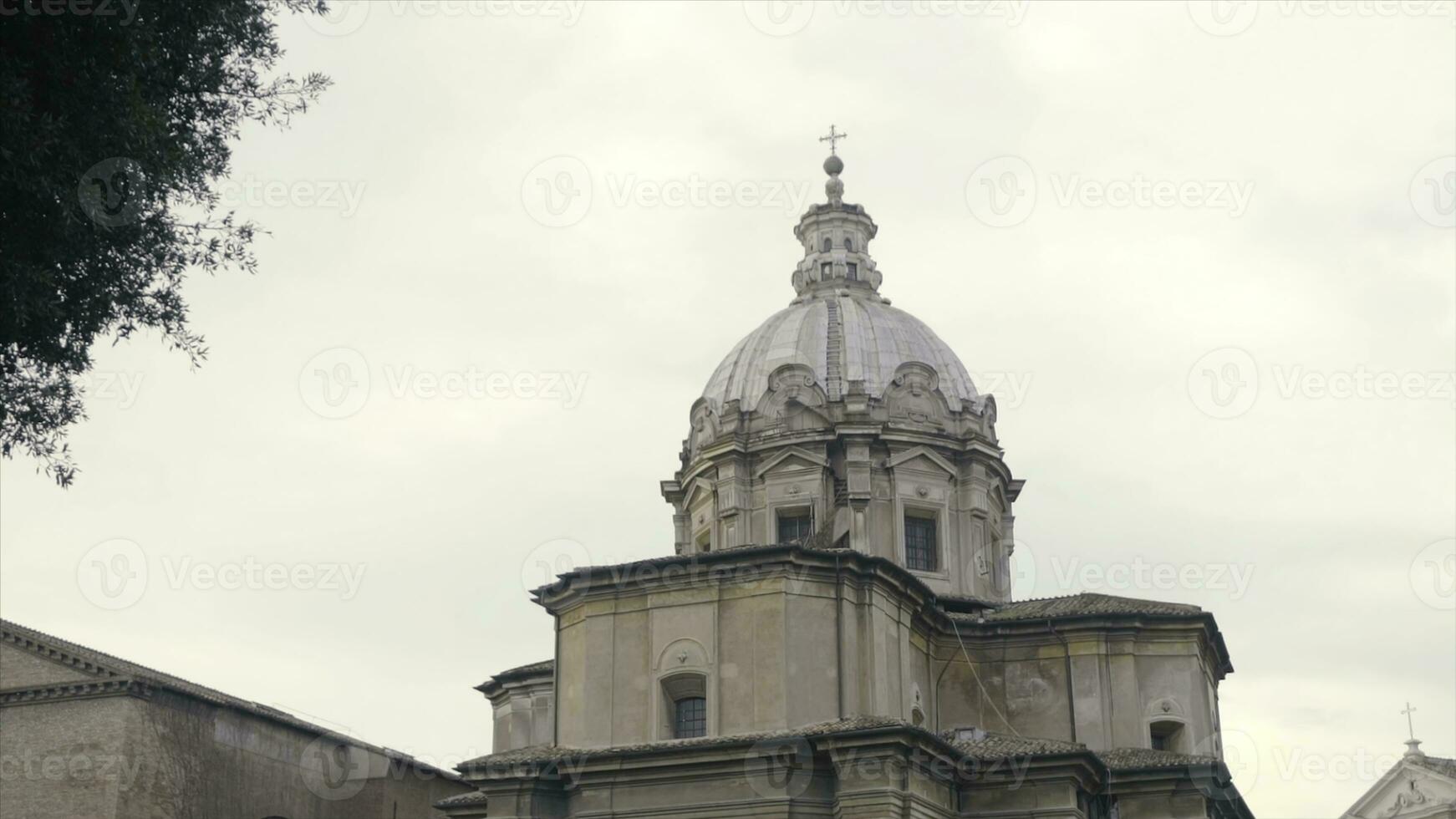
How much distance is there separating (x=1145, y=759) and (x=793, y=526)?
9.99m

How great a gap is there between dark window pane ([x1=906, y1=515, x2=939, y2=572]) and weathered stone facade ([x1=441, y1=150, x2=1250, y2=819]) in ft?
0.20

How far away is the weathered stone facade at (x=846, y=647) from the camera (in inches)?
1148

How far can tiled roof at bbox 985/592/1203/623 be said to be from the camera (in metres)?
34.6

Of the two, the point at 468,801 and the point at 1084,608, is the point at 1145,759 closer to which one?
the point at 1084,608

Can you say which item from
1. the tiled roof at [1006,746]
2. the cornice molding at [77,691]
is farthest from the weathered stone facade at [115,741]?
the tiled roof at [1006,746]

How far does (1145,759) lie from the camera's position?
106 ft

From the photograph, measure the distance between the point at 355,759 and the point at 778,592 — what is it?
19164 mm

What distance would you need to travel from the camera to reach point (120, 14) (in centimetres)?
1299

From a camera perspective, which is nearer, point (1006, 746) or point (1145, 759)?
point (1006, 746)

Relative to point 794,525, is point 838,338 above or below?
above

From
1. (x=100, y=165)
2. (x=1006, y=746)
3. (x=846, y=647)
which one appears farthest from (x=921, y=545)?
(x=100, y=165)

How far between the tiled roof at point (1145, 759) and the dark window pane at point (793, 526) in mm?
8608

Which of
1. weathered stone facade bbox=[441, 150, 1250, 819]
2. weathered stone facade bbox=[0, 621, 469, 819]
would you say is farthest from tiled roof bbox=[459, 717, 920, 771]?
weathered stone facade bbox=[0, 621, 469, 819]

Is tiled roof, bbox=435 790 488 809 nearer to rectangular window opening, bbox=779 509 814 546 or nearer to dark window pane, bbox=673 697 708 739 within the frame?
dark window pane, bbox=673 697 708 739
